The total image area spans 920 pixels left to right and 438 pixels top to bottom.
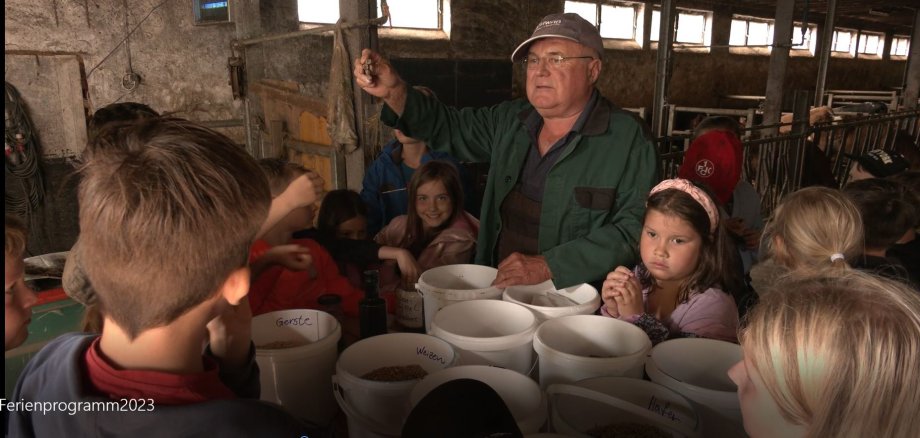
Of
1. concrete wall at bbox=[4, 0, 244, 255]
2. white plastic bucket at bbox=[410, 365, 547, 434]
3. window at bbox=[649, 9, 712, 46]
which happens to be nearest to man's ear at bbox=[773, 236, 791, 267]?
white plastic bucket at bbox=[410, 365, 547, 434]

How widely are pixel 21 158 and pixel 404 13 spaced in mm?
5425

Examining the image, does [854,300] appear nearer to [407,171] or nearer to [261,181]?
[261,181]

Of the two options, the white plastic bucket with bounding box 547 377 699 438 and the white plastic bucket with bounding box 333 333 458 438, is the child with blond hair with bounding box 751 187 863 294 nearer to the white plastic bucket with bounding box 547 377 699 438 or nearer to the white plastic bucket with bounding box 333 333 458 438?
the white plastic bucket with bounding box 547 377 699 438

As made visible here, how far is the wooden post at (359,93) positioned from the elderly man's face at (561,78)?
1.12 m

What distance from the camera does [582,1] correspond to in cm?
1025

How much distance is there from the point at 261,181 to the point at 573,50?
1448 mm

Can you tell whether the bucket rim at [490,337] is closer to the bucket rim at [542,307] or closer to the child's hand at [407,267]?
the bucket rim at [542,307]

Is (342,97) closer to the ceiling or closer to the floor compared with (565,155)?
closer to the ceiling

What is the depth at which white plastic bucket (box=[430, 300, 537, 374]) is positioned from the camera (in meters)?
1.28

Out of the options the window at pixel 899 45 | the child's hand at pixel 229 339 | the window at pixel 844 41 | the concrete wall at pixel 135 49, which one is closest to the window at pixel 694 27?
the window at pixel 844 41

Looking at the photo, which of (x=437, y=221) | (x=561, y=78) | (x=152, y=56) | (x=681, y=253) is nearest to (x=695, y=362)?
(x=681, y=253)

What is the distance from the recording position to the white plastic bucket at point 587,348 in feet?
3.97

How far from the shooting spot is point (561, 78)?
2084 mm

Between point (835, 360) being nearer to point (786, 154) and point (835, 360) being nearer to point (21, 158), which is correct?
point (786, 154)
